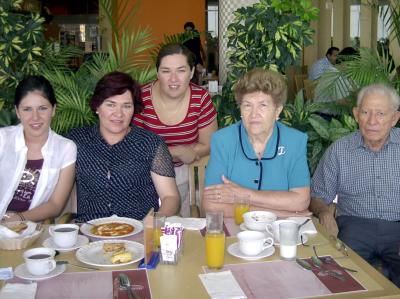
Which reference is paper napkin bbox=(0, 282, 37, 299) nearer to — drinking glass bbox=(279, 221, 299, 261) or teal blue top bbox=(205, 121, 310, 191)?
drinking glass bbox=(279, 221, 299, 261)

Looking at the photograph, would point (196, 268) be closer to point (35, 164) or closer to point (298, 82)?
point (35, 164)

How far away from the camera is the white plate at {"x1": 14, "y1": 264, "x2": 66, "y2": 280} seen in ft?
5.49

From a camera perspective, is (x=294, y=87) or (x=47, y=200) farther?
(x=294, y=87)

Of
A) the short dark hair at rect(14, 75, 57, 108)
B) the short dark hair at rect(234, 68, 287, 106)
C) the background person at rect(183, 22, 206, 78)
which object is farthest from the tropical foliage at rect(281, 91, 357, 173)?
the background person at rect(183, 22, 206, 78)

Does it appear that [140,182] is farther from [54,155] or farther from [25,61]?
[25,61]

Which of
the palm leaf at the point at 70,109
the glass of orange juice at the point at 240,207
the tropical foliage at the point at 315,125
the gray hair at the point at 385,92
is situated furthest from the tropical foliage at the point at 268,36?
the glass of orange juice at the point at 240,207

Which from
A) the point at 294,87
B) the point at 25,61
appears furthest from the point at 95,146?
the point at 294,87

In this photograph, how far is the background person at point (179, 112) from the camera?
3131 millimetres

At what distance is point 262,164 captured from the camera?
8.36ft

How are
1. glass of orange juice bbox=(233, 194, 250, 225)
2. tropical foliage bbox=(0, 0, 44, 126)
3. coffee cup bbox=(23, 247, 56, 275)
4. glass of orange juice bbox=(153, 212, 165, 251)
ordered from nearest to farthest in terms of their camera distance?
1. coffee cup bbox=(23, 247, 56, 275)
2. glass of orange juice bbox=(153, 212, 165, 251)
3. glass of orange juice bbox=(233, 194, 250, 225)
4. tropical foliage bbox=(0, 0, 44, 126)

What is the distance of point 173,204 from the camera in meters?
2.58

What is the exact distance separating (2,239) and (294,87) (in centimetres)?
670

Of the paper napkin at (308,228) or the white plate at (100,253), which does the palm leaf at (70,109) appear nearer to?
the white plate at (100,253)

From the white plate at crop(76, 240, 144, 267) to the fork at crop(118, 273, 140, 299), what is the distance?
122 millimetres
